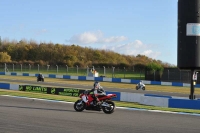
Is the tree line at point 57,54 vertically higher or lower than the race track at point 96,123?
higher

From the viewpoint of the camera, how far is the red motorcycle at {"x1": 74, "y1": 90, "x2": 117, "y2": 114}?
13.1m

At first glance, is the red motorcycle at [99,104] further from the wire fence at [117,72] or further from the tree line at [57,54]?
the tree line at [57,54]

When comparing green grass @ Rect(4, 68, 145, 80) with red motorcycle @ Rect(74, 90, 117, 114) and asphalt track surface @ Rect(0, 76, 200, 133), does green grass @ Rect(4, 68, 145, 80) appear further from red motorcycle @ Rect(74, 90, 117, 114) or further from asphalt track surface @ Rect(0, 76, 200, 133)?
asphalt track surface @ Rect(0, 76, 200, 133)

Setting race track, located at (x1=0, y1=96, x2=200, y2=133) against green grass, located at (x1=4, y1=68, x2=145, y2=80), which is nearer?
race track, located at (x1=0, y1=96, x2=200, y2=133)

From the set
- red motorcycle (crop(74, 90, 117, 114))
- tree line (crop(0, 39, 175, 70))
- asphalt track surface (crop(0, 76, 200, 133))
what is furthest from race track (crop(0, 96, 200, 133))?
tree line (crop(0, 39, 175, 70))

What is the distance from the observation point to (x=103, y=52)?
108m

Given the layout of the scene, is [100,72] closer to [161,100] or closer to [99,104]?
[161,100]

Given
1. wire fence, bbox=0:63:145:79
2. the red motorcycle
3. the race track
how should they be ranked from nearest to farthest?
1. the race track
2. the red motorcycle
3. wire fence, bbox=0:63:145:79

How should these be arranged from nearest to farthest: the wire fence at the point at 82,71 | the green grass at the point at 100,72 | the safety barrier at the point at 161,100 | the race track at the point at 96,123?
the race track at the point at 96,123
the safety barrier at the point at 161,100
the wire fence at the point at 82,71
the green grass at the point at 100,72

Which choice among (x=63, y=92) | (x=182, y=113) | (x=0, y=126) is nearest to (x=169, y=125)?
(x=182, y=113)

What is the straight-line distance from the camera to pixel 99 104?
13.3 metres

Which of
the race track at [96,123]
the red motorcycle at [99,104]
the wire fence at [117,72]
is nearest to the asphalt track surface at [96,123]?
the race track at [96,123]

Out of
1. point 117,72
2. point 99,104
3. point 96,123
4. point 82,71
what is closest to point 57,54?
point 82,71

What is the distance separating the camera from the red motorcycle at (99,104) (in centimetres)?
1313
